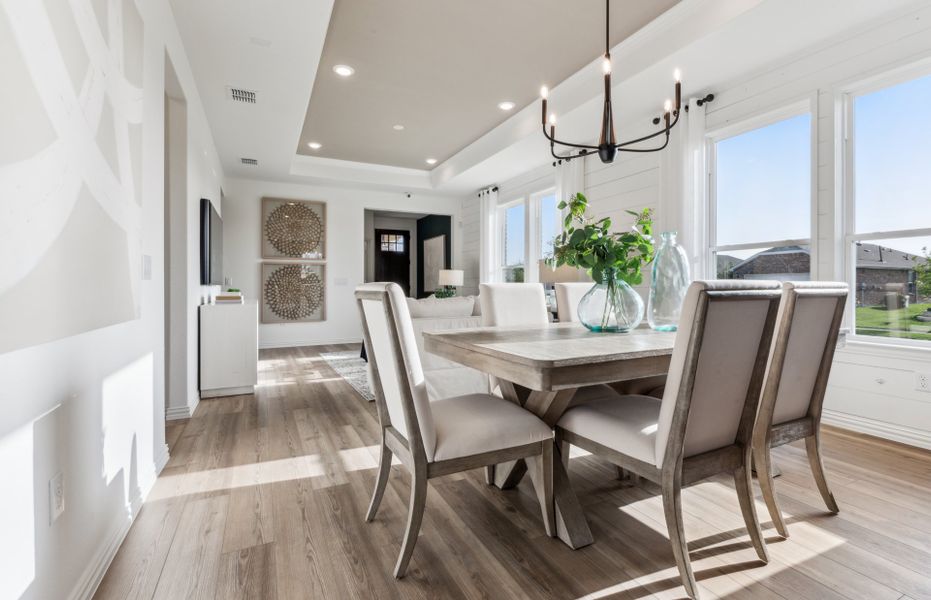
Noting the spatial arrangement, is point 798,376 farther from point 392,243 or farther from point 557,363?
point 392,243

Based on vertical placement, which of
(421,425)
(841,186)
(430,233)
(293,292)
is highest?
(430,233)

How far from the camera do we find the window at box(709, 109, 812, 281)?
3248 millimetres

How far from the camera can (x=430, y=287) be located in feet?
30.8

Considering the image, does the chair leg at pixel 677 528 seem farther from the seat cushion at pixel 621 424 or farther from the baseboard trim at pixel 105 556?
the baseboard trim at pixel 105 556

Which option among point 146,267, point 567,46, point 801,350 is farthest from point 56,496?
point 567,46

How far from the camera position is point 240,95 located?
3.74m

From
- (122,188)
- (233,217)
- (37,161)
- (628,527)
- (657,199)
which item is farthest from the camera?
(233,217)

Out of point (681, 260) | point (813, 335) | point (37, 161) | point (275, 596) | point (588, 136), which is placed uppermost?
point (588, 136)

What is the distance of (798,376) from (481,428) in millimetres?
1266

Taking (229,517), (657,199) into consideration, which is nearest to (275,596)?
(229,517)

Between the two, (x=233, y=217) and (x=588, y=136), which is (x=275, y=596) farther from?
(x=233, y=217)

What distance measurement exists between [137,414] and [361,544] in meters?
1.13

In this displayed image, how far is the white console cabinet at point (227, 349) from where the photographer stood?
149 inches

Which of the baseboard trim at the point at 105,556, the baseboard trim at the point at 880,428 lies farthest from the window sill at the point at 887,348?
the baseboard trim at the point at 105,556
